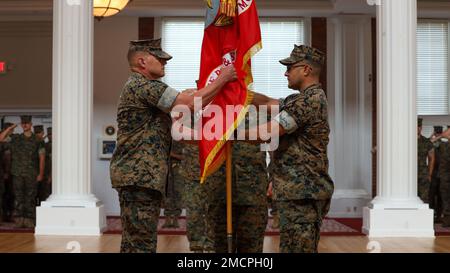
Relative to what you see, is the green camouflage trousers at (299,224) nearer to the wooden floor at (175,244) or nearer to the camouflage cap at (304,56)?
the camouflage cap at (304,56)

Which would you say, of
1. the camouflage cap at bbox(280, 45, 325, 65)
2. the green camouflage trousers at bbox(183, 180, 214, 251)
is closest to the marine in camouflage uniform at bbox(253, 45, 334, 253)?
the camouflage cap at bbox(280, 45, 325, 65)

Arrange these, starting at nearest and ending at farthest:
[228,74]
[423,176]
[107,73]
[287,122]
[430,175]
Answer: [287,122] → [228,74] → [423,176] → [430,175] → [107,73]

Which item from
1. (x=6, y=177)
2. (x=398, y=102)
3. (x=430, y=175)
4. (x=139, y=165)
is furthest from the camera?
(x=6, y=177)

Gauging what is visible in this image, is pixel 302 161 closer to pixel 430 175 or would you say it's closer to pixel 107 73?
pixel 430 175

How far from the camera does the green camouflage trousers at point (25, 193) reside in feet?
31.6

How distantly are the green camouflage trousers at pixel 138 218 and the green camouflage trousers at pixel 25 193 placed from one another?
620cm

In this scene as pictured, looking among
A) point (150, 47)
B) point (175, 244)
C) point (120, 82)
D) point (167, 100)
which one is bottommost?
point (175, 244)

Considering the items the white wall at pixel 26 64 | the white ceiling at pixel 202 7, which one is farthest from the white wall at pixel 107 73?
the white wall at pixel 26 64

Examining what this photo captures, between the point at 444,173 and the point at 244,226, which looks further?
the point at 444,173

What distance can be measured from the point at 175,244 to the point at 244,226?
3197 mm

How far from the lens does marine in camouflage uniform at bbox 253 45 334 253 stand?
364 cm

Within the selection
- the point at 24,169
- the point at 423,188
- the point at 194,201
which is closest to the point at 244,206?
the point at 194,201

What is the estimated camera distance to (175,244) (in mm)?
7195

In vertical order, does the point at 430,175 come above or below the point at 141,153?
below
